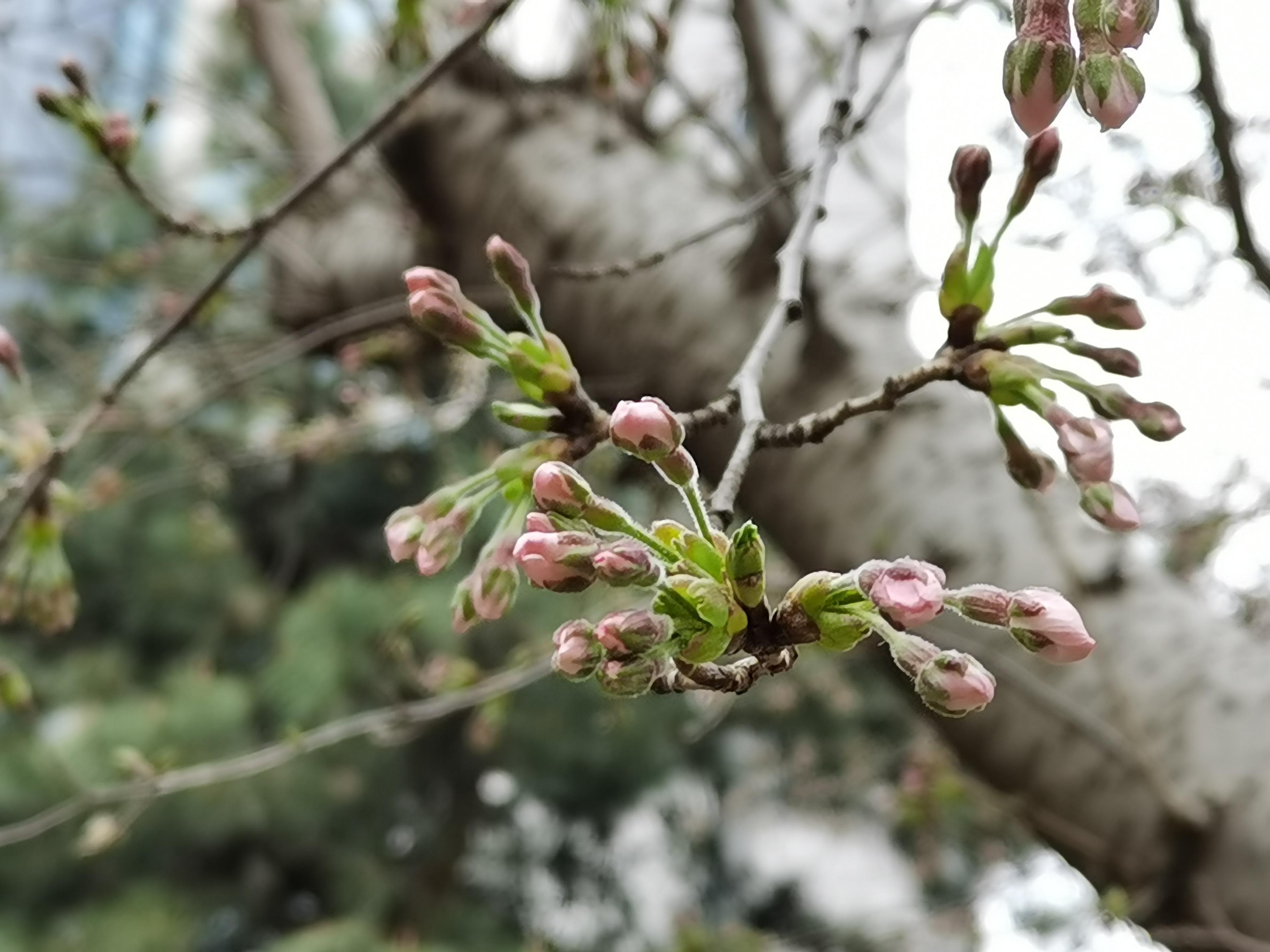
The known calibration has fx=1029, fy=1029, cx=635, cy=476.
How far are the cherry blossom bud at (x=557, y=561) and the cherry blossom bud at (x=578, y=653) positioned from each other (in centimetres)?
1

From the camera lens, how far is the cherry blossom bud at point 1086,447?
29 cm

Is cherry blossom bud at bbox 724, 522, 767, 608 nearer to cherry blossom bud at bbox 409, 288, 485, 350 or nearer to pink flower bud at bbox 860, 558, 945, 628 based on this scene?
pink flower bud at bbox 860, 558, 945, 628

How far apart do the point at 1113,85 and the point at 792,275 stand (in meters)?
0.09

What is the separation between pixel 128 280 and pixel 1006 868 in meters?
1.49

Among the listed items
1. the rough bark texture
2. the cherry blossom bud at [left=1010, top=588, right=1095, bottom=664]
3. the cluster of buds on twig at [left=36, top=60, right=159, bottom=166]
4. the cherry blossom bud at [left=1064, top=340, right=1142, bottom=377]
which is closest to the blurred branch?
the rough bark texture

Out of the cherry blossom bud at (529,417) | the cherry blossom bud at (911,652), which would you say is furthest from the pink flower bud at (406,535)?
the cherry blossom bud at (911,652)

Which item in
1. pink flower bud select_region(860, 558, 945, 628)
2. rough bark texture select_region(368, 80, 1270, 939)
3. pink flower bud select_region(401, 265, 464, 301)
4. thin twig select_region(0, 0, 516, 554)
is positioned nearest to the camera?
pink flower bud select_region(860, 558, 945, 628)

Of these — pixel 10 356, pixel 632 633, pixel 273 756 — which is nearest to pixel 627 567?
pixel 632 633

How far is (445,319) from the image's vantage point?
11.6 inches

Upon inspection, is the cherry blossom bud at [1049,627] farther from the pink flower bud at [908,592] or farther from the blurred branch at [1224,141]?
the blurred branch at [1224,141]

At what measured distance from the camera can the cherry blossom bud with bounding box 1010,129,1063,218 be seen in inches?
11.3

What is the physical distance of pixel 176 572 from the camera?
5.71ft

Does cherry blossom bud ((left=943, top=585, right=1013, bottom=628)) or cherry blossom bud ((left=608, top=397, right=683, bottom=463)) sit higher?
cherry blossom bud ((left=608, top=397, right=683, bottom=463))

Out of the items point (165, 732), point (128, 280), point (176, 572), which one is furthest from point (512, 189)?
point (176, 572)
